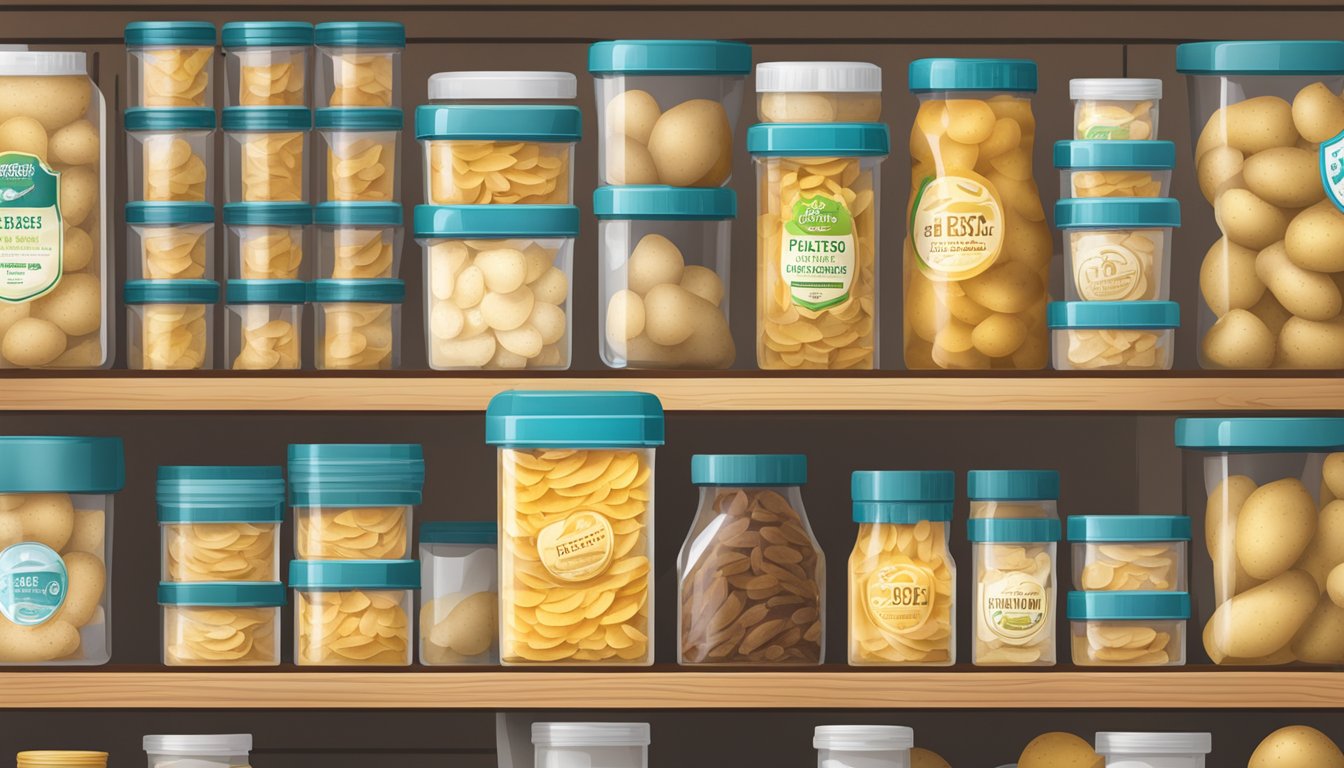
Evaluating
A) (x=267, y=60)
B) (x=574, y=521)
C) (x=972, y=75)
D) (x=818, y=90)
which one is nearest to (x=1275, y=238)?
(x=972, y=75)

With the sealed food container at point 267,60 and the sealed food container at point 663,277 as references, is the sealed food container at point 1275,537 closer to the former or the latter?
the sealed food container at point 663,277

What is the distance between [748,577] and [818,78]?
37 cm

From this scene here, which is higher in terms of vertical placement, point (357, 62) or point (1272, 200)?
point (357, 62)

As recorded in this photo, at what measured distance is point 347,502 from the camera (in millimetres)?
1239

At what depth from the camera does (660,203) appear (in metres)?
1.23

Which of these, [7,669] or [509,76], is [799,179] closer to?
[509,76]

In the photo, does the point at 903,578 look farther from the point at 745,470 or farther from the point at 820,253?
the point at 820,253

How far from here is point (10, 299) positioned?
124cm

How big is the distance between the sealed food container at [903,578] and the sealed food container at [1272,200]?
264mm

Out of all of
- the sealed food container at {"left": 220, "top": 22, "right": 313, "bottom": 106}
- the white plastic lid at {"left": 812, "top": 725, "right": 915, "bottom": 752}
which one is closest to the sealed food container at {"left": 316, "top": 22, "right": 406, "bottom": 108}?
the sealed food container at {"left": 220, "top": 22, "right": 313, "bottom": 106}

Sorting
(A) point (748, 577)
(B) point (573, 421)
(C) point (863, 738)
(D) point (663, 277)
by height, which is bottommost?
(C) point (863, 738)

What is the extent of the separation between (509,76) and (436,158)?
8cm

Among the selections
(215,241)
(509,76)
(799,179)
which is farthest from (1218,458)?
(215,241)

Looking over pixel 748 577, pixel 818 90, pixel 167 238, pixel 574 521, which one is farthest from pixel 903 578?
pixel 167 238
